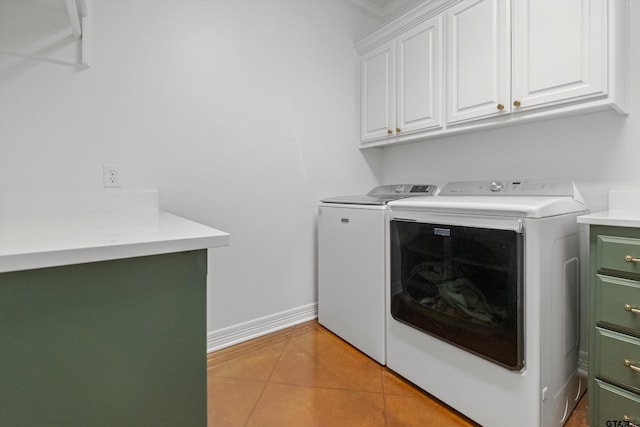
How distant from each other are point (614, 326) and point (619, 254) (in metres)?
0.27

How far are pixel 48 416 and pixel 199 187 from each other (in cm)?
132

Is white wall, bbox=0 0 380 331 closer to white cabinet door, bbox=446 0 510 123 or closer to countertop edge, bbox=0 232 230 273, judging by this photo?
white cabinet door, bbox=446 0 510 123

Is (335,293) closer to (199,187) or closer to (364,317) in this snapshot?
(364,317)

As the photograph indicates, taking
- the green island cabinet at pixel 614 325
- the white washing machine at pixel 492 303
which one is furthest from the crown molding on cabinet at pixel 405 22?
the green island cabinet at pixel 614 325

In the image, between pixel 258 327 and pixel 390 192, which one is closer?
pixel 258 327

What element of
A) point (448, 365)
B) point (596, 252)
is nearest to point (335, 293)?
point (448, 365)

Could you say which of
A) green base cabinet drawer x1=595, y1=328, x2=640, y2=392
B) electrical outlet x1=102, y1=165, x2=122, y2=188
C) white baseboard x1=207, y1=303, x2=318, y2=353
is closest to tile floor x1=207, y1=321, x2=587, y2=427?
white baseboard x1=207, y1=303, x2=318, y2=353

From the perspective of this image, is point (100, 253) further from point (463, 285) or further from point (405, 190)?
point (405, 190)

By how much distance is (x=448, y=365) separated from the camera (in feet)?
4.45

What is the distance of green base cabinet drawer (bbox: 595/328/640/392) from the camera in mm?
1089

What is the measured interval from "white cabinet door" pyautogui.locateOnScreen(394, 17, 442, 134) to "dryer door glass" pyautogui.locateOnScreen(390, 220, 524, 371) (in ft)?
2.76

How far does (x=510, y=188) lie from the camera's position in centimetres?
171

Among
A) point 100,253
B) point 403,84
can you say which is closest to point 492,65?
point 403,84

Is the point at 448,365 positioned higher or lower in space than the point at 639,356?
lower
